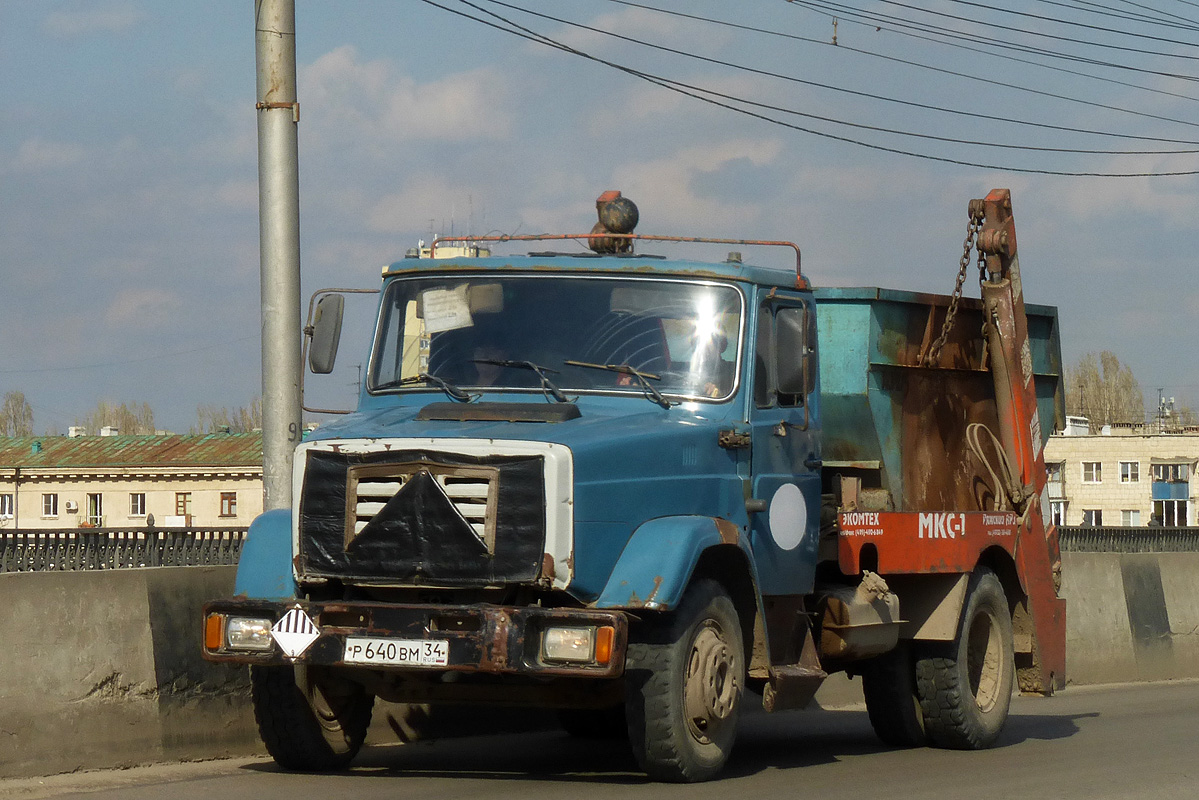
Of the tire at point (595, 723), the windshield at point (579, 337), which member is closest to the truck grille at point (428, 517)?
the windshield at point (579, 337)

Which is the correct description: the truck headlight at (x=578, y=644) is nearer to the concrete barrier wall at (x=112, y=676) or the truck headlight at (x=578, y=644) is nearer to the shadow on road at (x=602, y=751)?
the shadow on road at (x=602, y=751)

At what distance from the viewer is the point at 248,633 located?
7773mm

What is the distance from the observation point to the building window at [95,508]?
102000mm

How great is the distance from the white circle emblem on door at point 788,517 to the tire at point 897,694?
186 centimetres

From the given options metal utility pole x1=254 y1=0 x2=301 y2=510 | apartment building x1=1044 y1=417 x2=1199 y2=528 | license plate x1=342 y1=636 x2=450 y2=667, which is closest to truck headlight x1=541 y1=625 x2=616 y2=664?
license plate x1=342 y1=636 x2=450 y2=667

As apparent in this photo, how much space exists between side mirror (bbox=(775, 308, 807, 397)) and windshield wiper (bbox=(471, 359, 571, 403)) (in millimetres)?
1223

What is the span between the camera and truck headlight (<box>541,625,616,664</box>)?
286 inches

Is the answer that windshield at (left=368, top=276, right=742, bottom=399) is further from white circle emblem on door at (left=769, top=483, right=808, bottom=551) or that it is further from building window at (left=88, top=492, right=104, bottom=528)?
building window at (left=88, top=492, right=104, bottom=528)

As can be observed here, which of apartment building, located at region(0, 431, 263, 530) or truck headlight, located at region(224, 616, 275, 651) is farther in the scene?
apartment building, located at region(0, 431, 263, 530)

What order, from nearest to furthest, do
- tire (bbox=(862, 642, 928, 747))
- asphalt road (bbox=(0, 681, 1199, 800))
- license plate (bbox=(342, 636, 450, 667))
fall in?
1. license plate (bbox=(342, 636, 450, 667))
2. asphalt road (bbox=(0, 681, 1199, 800))
3. tire (bbox=(862, 642, 928, 747))

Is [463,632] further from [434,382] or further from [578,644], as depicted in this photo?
[434,382]

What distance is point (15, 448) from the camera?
10712cm

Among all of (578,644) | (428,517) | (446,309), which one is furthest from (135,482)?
(578,644)

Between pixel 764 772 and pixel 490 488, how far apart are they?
2.54 metres
